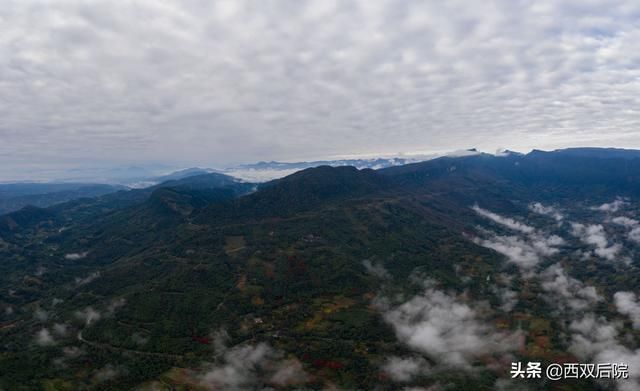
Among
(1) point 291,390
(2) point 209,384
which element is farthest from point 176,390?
(1) point 291,390

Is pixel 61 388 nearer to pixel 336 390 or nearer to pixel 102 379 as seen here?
pixel 102 379

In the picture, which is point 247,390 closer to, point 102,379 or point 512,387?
point 102,379

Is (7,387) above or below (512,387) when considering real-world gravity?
above

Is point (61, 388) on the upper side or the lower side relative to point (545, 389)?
upper

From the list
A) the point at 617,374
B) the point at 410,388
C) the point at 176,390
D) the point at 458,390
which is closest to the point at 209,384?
the point at 176,390

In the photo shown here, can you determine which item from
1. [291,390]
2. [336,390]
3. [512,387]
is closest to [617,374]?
[512,387]

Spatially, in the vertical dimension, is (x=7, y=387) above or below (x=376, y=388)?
above

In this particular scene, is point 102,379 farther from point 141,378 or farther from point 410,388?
point 410,388
